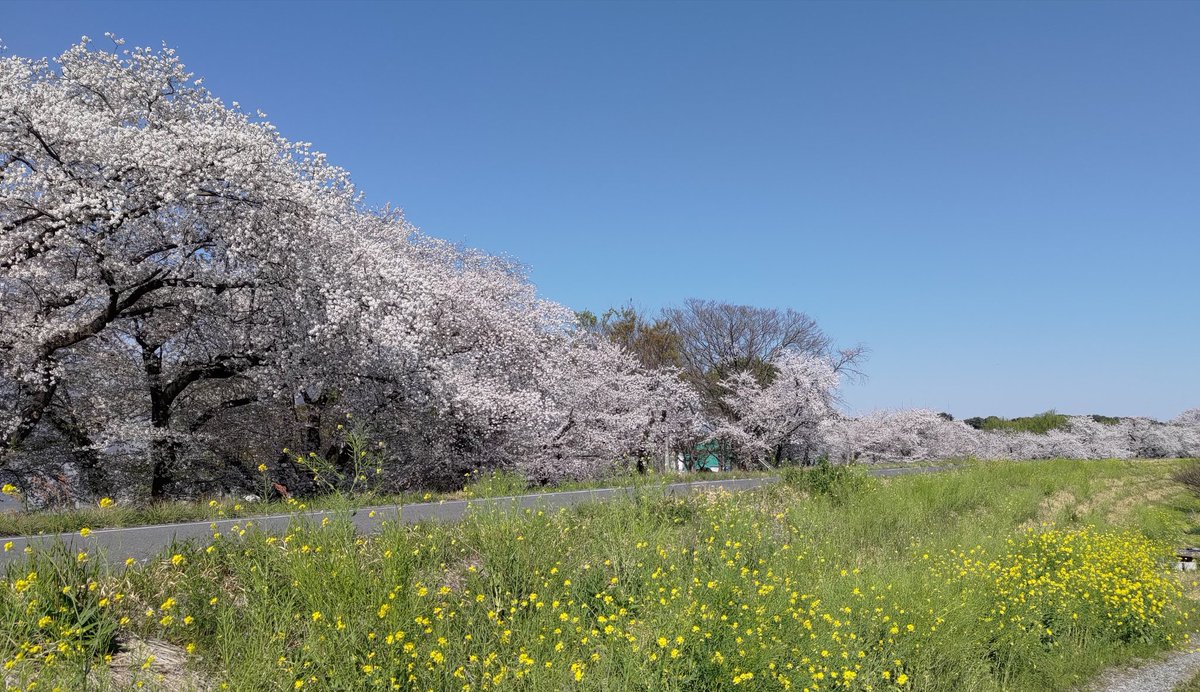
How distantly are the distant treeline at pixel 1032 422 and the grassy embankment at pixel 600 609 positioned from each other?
54.4 meters

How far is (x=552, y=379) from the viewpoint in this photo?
2197 centimetres

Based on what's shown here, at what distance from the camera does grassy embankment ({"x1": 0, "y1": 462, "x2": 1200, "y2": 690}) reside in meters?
4.58

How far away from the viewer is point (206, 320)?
53.8 feet

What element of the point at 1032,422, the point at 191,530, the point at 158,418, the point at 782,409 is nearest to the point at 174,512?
the point at 191,530

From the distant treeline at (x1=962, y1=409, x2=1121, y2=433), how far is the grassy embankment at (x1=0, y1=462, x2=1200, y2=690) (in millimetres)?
54382

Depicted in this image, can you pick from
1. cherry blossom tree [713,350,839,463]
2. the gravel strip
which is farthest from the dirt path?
cherry blossom tree [713,350,839,463]

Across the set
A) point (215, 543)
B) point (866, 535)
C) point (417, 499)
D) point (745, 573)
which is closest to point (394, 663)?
point (215, 543)

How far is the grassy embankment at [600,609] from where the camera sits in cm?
458

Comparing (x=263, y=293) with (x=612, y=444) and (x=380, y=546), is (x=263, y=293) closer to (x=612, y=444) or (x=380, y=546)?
(x=380, y=546)

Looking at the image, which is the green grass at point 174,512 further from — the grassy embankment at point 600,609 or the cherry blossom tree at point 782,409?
the cherry blossom tree at point 782,409

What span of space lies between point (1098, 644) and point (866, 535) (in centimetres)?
330

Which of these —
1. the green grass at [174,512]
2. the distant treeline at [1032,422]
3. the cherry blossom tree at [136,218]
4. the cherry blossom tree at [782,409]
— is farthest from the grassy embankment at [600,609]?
the distant treeline at [1032,422]

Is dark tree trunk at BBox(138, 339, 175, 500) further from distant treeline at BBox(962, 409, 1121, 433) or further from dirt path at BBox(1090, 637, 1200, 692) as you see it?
distant treeline at BBox(962, 409, 1121, 433)

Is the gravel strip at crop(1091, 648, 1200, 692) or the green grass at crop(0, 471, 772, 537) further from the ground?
the green grass at crop(0, 471, 772, 537)
